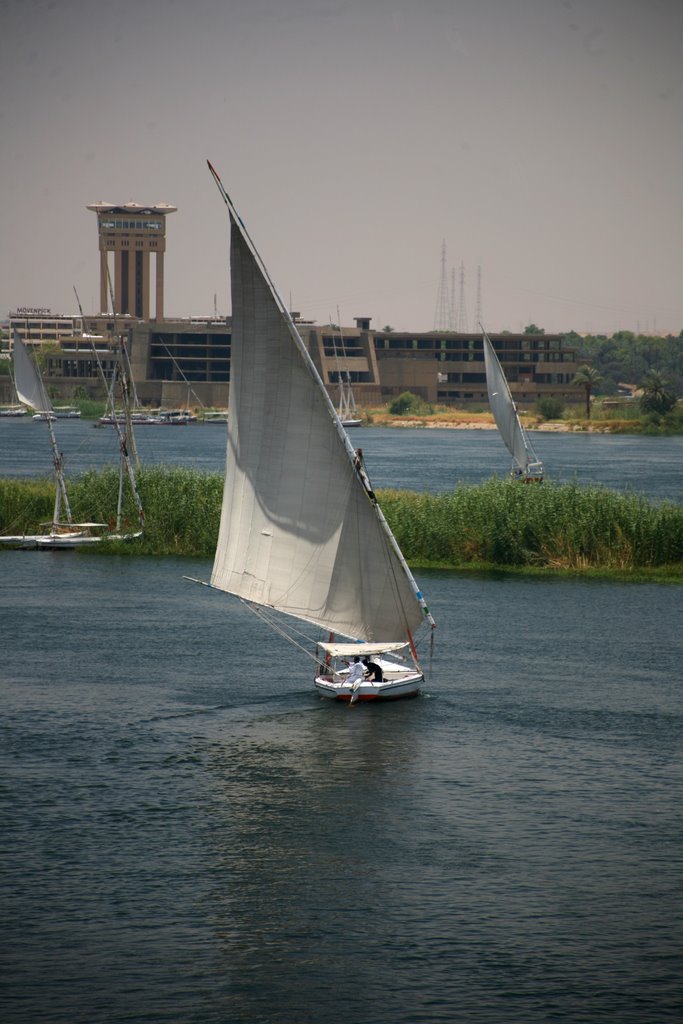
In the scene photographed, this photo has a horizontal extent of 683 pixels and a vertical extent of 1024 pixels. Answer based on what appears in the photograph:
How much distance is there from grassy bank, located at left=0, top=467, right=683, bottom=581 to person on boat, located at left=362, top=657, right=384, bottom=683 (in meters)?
23.9

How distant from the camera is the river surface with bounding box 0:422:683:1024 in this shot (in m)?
24.9

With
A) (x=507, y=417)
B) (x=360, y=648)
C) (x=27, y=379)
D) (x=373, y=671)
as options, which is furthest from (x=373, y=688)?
(x=507, y=417)

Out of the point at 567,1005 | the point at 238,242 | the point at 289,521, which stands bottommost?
the point at 567,1005

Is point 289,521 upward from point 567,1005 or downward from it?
upward

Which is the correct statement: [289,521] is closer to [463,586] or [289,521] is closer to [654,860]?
[654,860]

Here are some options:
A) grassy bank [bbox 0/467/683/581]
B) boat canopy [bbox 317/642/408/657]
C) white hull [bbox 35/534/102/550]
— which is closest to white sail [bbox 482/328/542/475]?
grassy bank [bbox 0/467/683/581]

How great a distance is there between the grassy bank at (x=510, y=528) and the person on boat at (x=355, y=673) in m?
24.1

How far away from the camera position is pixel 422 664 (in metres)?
47.6

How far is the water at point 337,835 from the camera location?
24.9 meters

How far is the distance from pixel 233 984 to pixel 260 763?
11585mm

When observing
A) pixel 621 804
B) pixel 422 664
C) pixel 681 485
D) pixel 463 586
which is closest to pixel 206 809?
pixel 621 804

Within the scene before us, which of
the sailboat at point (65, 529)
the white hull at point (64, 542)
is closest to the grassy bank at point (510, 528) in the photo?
the sailboat at point (65, 529)

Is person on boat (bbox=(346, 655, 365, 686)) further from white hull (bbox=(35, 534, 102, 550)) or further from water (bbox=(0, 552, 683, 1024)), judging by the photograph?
white hull (bbox=(35, 534, 102, 550))

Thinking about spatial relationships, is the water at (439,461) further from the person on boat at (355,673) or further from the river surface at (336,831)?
the person on boat at (355,673)
